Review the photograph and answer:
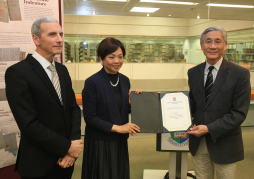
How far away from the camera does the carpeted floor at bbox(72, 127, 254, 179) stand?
327cm

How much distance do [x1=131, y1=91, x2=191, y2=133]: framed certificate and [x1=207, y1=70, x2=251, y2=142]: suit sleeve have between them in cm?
23

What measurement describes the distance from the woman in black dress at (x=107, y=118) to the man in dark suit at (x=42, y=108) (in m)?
0.26

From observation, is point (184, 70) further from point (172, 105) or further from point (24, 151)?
point (24, 151)

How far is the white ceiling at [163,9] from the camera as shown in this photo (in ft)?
14.1

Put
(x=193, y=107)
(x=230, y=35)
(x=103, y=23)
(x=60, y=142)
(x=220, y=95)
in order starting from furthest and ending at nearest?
(x=230, y=35) < (x=103, y=23) < (x=193, y=107) < (x=220, y=95) < (x=60, y=142)

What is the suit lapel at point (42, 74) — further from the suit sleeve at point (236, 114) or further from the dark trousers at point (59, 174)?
the suit sleeve at point (236, 114)

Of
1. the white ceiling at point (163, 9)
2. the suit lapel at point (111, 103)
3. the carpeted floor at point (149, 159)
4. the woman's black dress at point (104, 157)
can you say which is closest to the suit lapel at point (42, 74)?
the suit lapel at point (111, 103)

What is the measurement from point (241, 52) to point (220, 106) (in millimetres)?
4924

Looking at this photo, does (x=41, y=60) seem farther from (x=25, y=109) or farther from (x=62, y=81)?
(x=25, y=109)

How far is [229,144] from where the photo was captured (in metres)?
1.71

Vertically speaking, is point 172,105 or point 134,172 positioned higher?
point 172,105

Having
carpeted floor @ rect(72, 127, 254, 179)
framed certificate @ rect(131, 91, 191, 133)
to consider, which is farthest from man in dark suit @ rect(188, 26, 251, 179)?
carpeted floor @ rect(72, 127, 254, 179)

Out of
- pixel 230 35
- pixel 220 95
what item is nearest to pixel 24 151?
pixel 220 95

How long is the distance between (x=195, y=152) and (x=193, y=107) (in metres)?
0.44
